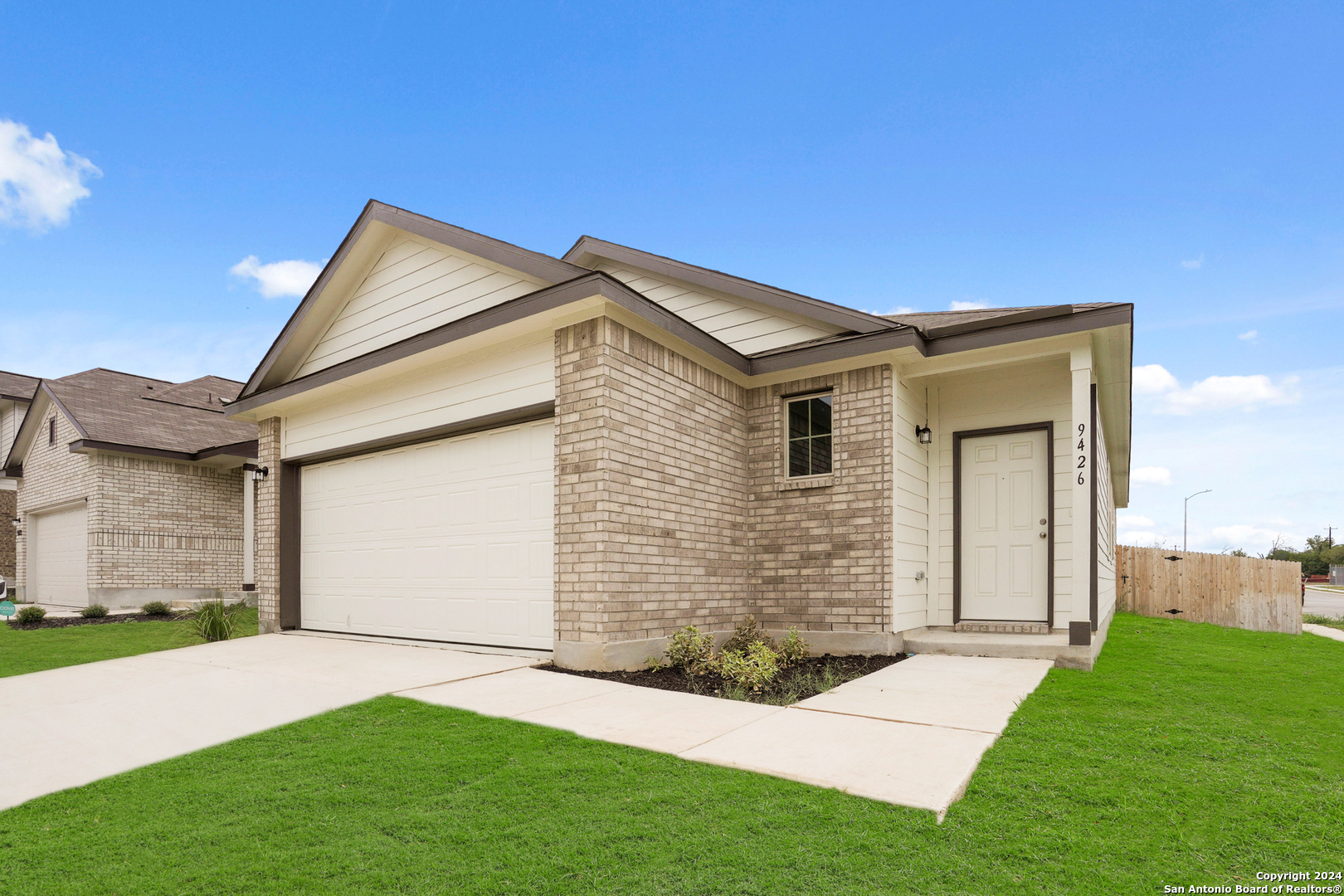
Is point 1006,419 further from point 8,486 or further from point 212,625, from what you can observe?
point 8,486

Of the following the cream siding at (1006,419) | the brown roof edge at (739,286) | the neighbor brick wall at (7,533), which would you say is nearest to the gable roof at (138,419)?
the neighbor brick wall at (7,533)

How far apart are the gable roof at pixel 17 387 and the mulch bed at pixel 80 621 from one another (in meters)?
10.0

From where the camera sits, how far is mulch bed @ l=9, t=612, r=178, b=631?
13.1 metres

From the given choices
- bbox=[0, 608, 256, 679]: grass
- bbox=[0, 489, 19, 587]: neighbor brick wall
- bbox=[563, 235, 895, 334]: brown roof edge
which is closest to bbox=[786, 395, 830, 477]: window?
bbox=[563, 235, 895, 334]: brown roof edge

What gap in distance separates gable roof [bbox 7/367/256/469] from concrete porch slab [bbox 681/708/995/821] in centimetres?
1345

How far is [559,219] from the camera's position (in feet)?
82.6

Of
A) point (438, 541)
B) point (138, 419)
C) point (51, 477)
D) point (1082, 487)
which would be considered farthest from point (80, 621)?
point (1082, 487)

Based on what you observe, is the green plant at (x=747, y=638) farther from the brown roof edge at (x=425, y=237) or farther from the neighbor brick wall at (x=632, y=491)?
the brown roof edge at (x=425, y=237)

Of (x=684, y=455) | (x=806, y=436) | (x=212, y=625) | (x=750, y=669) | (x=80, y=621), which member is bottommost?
(x=80, y=621)

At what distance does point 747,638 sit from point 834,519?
166cm

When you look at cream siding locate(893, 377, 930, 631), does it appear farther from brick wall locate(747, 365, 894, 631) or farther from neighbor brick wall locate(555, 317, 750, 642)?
neighbor brick wall locate(555, 317, 750, 642)

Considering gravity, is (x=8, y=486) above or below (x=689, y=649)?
above

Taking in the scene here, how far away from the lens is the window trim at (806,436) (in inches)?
340

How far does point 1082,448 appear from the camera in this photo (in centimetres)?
750
